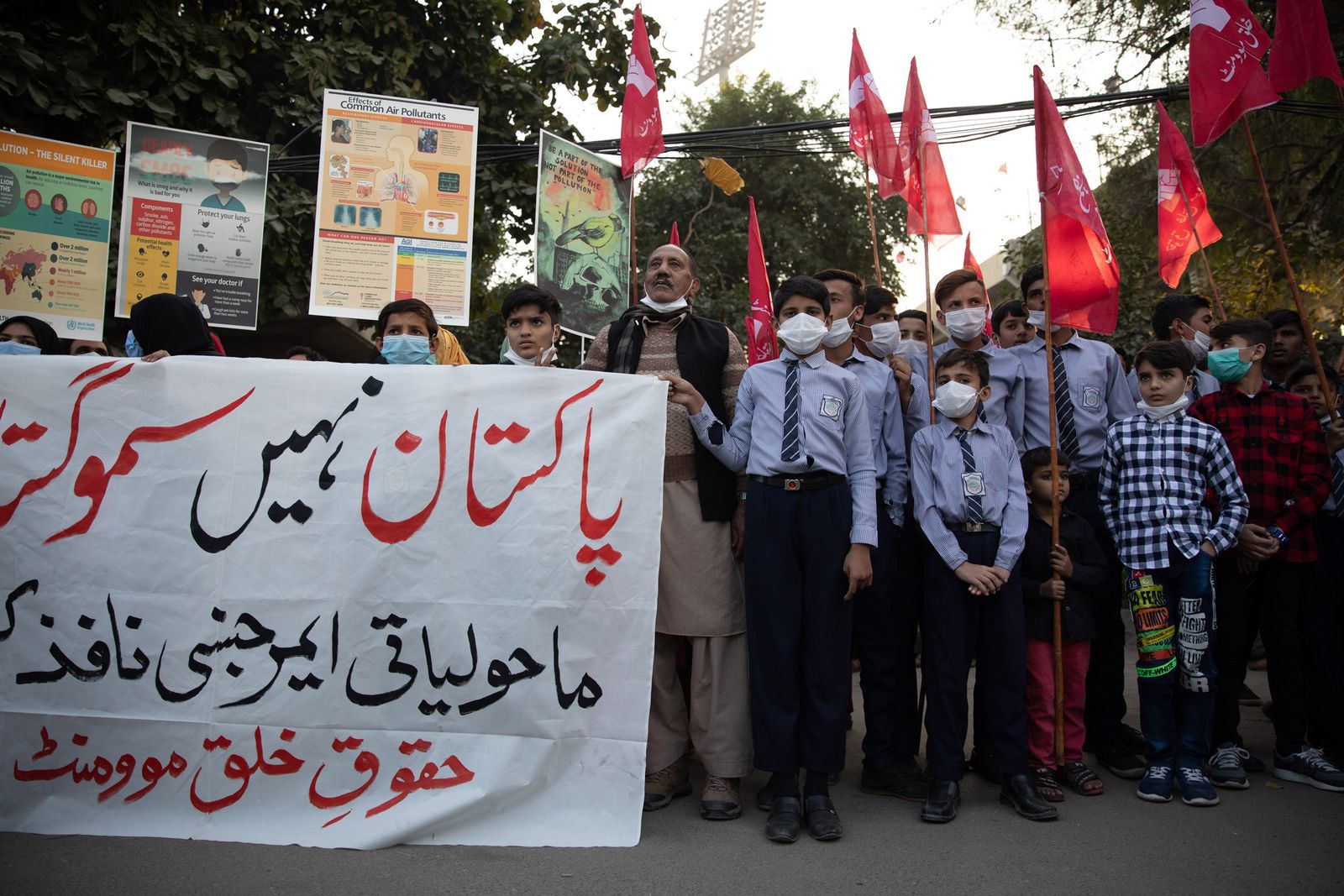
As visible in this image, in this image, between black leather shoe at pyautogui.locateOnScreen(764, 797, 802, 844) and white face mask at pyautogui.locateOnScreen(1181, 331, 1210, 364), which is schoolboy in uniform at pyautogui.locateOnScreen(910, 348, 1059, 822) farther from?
white face mask at pyautogui.locateOnScreen(1181, 331, 1210, 364)

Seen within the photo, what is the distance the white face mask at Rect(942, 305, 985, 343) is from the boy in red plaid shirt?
37.3 inches

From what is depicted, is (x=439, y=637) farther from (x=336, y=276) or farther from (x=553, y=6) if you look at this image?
(x=553, y=6)

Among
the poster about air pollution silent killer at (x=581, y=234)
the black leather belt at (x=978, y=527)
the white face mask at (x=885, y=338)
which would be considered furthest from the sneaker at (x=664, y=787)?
the poster about air pollution silent killer at (x=581, y=234)

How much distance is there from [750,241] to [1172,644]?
480cm

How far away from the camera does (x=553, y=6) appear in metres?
9.61

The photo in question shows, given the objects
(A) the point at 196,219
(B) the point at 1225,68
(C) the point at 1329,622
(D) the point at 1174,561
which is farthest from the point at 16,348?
(C) the point at 1329,622

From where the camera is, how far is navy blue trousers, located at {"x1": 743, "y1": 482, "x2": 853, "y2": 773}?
3.46m

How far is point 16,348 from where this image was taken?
15.6 feet

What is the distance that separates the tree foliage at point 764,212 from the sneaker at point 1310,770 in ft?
49.8

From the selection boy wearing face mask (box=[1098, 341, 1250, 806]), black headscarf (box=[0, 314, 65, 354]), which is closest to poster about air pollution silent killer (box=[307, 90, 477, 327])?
black headscarf (box=[0, 314, 65, 354])

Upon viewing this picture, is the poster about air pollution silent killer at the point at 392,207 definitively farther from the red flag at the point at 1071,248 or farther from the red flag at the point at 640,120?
the red flag at the point at 1071,248

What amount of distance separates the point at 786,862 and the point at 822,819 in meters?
0.27

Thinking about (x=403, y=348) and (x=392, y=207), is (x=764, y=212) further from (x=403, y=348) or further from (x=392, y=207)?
(x=403, y=348)

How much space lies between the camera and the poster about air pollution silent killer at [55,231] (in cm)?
587
